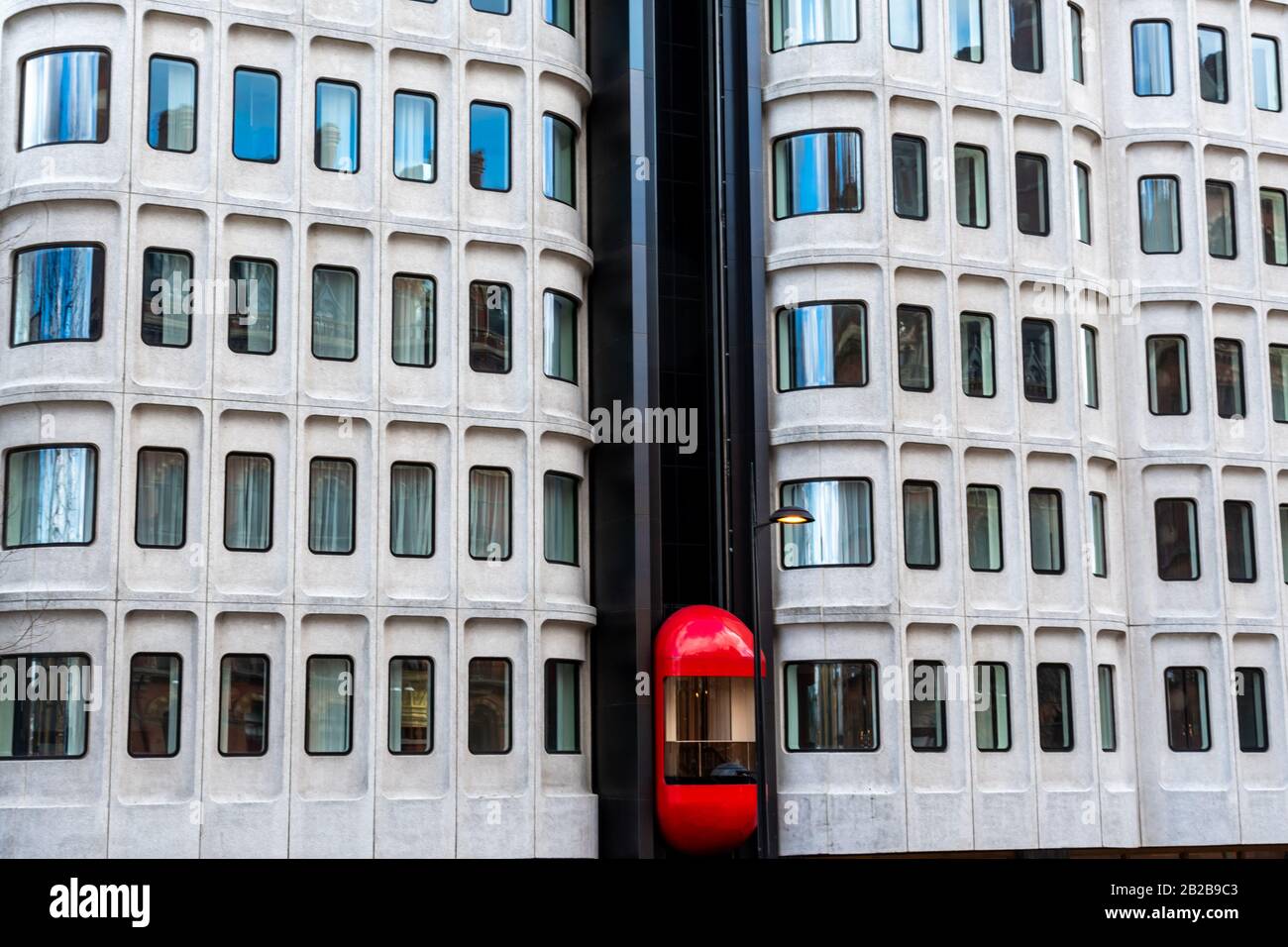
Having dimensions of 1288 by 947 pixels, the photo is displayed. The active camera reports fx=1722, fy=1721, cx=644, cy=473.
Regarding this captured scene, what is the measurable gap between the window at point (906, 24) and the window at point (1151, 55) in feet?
22.4

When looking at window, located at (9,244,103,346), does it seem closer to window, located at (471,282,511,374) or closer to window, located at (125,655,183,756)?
window, located at (125,655,183,756)

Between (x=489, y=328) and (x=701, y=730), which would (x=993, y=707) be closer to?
(x=701, y=730)

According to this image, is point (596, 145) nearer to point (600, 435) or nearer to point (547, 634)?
point (600, 435)

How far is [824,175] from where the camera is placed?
40.9 meters

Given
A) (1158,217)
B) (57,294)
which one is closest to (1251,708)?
(1158,217)

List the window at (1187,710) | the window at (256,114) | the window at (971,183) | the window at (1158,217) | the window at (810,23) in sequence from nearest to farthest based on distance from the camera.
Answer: the window at (256,114) < the window at (810,23) < the window at (971,183) < the window at (1187,710) < the window at (1158,217)

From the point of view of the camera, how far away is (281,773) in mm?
34438

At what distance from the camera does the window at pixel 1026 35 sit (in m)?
43.1

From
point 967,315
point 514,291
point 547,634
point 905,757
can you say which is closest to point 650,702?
point 547,634

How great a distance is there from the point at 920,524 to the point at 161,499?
17.1 metres

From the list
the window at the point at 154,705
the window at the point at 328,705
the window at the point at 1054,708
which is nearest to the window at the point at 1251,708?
the window at the point at 1054,708

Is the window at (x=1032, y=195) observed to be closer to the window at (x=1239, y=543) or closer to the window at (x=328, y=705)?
the window at (x=1239, y=543)

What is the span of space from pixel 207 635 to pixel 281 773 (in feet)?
10.3
